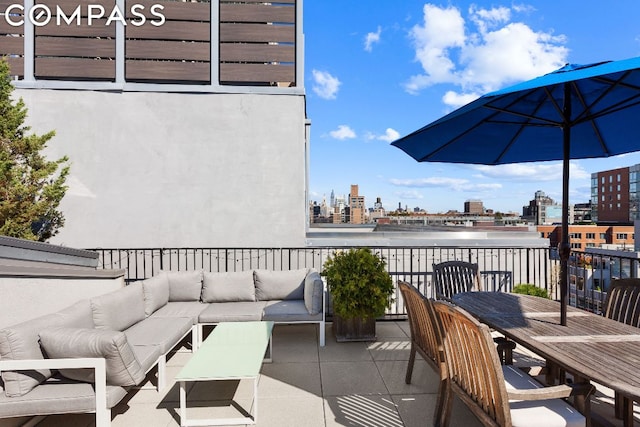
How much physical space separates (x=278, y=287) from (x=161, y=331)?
1.70 meters

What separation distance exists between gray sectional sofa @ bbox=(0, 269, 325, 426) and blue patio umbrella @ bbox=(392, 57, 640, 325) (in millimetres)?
2307

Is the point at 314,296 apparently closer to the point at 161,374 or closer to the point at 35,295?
the point at 161,374

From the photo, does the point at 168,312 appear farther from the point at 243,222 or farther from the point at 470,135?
the point at 470,135

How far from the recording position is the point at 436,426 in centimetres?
250

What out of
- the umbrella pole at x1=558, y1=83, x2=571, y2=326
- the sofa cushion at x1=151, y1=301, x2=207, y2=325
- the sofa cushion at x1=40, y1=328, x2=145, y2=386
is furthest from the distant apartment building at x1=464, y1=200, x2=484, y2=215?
the sofa cushion at x1=40, y1=328, x2=145, y2=386

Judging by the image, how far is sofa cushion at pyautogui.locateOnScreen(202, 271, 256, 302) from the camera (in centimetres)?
470

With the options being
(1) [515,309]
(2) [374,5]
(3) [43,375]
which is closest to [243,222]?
(3) [43,375]

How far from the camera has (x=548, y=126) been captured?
325 cm

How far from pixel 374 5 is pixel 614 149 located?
377 inches

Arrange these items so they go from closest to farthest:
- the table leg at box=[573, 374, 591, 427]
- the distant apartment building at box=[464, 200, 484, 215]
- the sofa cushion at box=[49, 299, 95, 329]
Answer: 1. the table leg at box=[573, 374, 591, 427]
2. the sofa cushion at box=[49, 299, 95, 329]
3. the distant apartment building at box=[464, 200, 484, 215]

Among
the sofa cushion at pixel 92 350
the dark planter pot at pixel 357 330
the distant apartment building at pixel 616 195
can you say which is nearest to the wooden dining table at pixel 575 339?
the dark planter pot at pixel 357 330

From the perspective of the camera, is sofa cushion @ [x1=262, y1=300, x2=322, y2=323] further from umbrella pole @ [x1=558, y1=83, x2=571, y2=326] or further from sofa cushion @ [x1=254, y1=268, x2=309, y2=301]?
umbrella pole @ [x1=558, y1=83, x2=571, y2=326]

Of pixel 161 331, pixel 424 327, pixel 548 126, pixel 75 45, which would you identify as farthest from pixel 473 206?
pixel 161 331

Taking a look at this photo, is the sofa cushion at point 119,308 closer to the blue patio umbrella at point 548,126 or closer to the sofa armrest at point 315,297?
the sofa armrest at point 315,297
